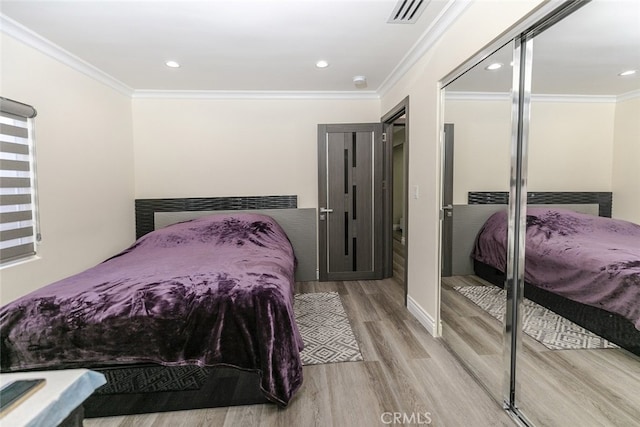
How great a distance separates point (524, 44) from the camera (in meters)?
1.54

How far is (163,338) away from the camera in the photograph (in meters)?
1.72

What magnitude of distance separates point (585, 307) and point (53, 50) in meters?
3.98

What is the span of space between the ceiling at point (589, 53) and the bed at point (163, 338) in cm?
180

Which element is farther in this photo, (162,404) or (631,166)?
(162,404)

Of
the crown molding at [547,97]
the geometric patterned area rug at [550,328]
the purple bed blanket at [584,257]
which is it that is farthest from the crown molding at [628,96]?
the geometric patterned area rug at [550,328]

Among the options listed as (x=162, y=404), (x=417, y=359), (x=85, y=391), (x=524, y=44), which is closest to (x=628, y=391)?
(x=417, y=359)

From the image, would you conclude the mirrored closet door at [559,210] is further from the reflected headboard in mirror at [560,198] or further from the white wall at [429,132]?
the white wall at [429,132]

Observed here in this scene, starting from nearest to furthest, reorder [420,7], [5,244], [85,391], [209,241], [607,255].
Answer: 1. [85,391]
2. [607,255]
3. [420,7]
4. [5,244]
5. [209,241]

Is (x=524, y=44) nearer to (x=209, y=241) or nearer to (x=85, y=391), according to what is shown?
(x=85, y=391)

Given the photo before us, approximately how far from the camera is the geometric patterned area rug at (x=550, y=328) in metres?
1.39

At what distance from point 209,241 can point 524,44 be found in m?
2.84

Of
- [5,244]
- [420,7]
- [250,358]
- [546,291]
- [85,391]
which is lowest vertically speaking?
[250,358]

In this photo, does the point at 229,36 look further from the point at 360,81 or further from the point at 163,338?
the point at 163,338

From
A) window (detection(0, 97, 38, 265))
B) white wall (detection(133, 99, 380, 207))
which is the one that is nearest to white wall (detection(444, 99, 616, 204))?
white wall (detection(133, 99, 380, 207))
